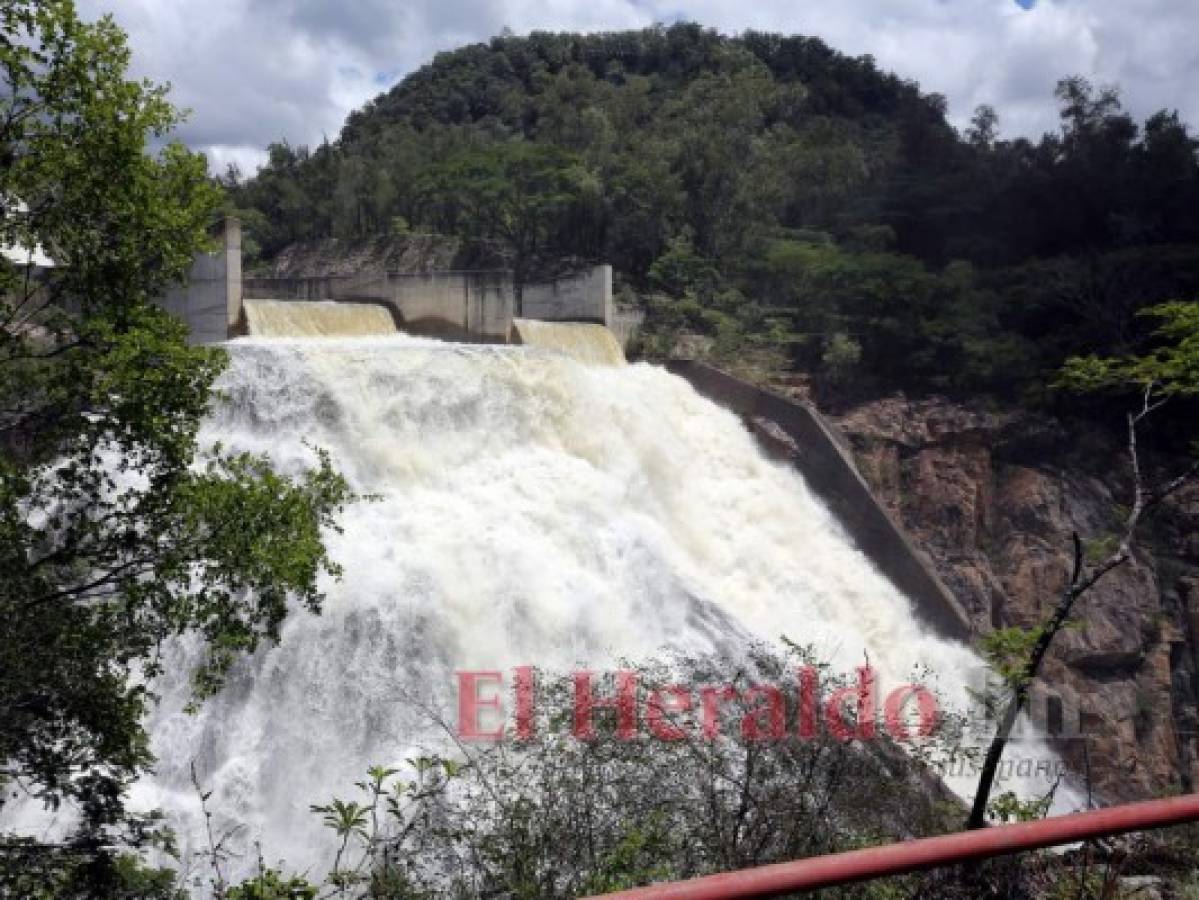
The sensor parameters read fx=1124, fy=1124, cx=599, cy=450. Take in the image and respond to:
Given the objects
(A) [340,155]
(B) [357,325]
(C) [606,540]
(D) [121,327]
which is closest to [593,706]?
(D) [121,327]

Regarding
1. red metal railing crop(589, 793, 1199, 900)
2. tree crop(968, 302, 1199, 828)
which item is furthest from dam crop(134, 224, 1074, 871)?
red metal railing crop(589, 793, 1199, 900)

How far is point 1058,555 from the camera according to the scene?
17.0 m

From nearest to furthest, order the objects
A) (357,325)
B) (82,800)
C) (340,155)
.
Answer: (82,800), (357,325), (340,155)

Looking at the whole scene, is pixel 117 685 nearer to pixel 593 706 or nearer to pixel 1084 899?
pixel 593 706

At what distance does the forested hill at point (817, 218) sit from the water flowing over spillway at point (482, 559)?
4732 millimetres

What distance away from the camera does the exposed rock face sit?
15.7m

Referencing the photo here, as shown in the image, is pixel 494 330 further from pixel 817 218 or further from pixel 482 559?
pixel 817 218

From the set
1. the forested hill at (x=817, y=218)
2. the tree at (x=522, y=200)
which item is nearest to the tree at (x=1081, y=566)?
the forested hill at (x=817, y=218)

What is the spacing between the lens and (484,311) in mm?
17281

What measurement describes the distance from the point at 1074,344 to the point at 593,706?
16.0 meters

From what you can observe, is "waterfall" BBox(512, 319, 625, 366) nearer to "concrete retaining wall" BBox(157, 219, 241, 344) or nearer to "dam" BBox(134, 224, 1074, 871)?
"dam" BBox(134, 224, 1074, 871)

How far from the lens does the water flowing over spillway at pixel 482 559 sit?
27.8 ft

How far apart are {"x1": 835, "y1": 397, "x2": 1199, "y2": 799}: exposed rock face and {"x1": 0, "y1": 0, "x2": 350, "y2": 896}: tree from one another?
43.2 feet

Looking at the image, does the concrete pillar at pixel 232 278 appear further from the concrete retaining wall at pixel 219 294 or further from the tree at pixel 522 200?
the tree at pixel 522 200
